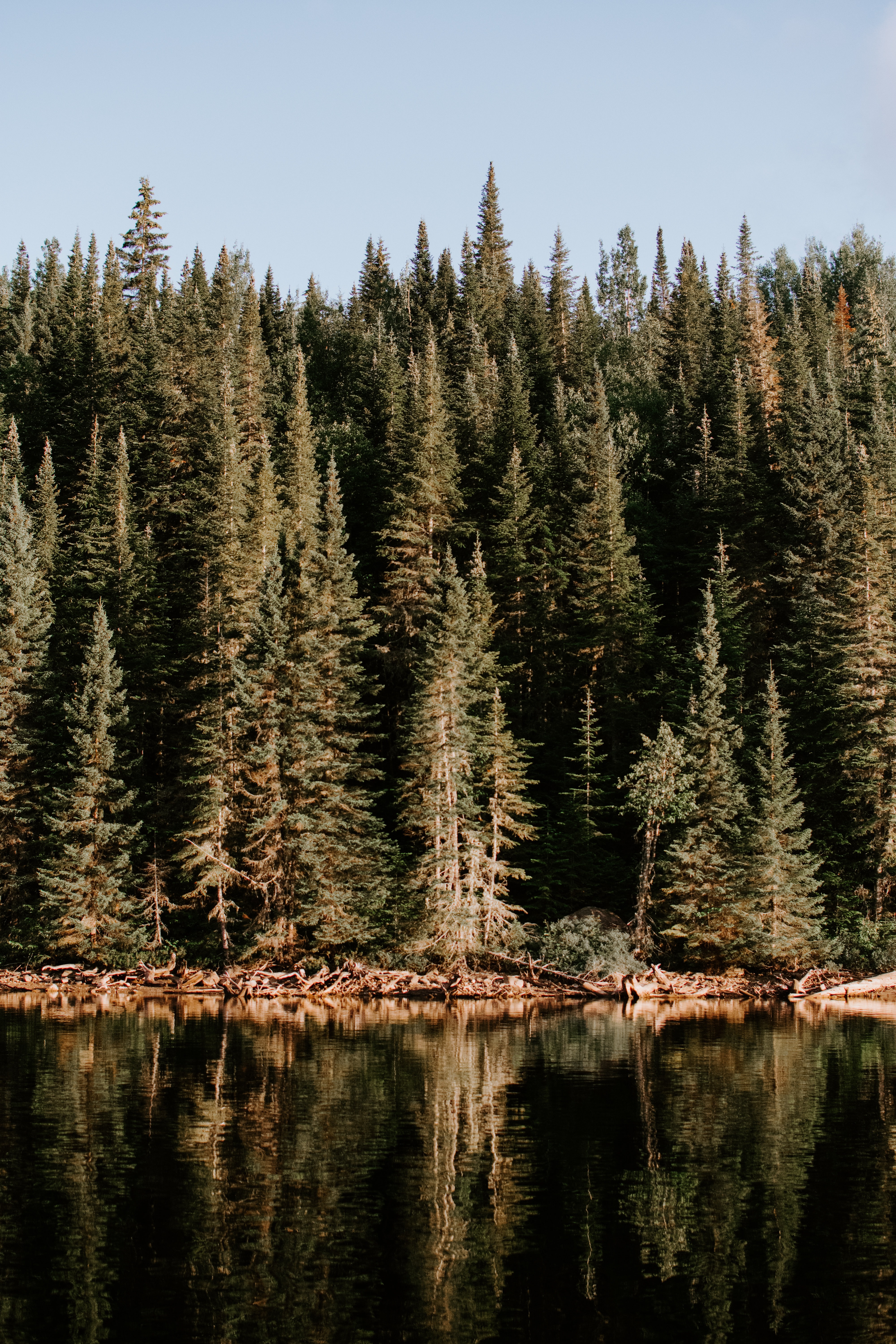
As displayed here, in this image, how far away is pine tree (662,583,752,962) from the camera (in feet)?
170

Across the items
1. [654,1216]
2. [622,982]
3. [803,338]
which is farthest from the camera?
[803,338]

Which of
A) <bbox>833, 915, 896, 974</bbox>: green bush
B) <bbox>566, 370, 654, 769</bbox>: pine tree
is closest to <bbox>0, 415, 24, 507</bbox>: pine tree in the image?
<bbox>566, 370, 654, 769</bbox>: pine tree

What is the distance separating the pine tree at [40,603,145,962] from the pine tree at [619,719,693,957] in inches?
907

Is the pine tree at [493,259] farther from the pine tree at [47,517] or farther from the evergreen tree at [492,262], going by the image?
the pine tree at [47,517]

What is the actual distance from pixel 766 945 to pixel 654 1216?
34943mm

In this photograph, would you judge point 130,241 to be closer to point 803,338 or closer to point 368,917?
point 803,338

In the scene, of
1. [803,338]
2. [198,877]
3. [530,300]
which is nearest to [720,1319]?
[198,877]

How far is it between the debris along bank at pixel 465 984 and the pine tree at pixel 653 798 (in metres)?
2.77

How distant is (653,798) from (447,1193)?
120 ft

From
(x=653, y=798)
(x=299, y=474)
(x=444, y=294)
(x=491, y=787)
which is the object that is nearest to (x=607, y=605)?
(x=491, y=787)

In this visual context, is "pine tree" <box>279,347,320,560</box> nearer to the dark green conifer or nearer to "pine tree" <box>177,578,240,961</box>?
the dark green conifer

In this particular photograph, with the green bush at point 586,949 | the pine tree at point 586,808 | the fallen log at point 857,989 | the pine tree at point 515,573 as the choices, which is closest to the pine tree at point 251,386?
the pine tree at point 515,573

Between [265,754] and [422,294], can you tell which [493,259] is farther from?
[265,754]

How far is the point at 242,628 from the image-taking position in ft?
193
